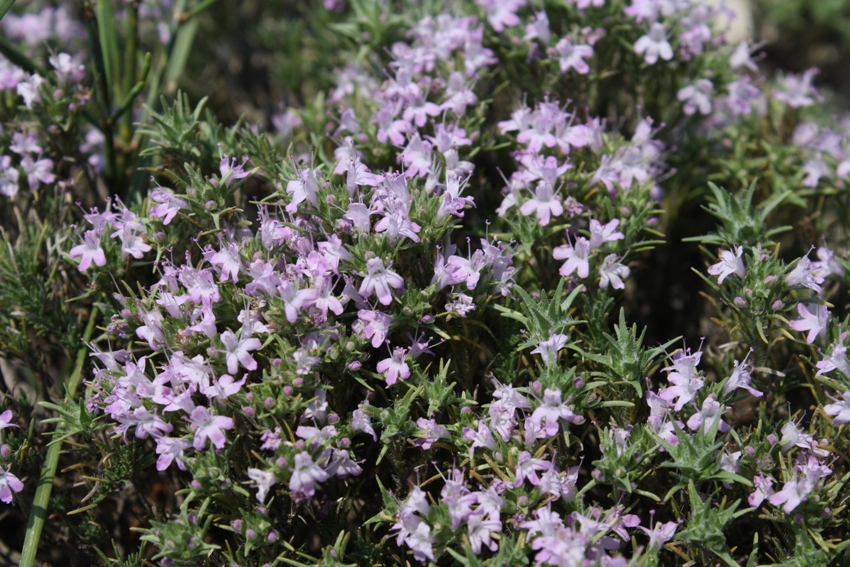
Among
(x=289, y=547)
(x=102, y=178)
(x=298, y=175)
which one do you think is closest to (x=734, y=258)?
(x=298, y=175)

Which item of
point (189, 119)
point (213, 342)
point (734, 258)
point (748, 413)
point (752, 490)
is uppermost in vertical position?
point (189, 119)

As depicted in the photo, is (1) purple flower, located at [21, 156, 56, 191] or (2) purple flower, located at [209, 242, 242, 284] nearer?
(2) purple flower, located at [209, 242, 242, 284]

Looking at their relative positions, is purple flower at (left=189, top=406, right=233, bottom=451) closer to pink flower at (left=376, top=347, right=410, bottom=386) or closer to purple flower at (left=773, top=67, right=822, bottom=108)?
pink flower at (left=376, top=347, right=410, bottom=386)

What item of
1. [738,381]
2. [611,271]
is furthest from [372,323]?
[738,381]

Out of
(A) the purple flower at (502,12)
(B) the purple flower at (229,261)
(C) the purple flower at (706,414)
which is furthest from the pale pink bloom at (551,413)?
(A) the purple flower at (502,12)

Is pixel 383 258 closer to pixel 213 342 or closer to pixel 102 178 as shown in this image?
pixel 213 342

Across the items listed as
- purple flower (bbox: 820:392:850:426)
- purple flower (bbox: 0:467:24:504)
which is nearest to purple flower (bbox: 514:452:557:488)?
Result: purple flower (bbox: 820:392:850:426)

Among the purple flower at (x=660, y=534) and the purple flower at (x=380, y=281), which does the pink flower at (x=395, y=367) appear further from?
the purple flower at (x=660, y=534)
